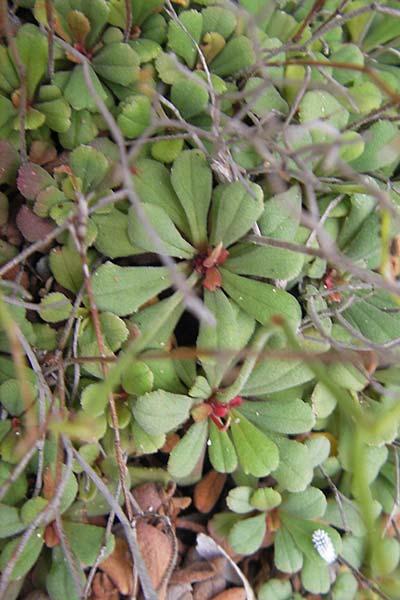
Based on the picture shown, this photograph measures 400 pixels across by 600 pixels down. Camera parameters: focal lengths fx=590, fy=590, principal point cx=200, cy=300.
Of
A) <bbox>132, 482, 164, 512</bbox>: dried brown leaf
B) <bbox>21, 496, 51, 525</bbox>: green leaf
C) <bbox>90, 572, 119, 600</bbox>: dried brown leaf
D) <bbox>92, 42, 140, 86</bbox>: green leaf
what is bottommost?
<bbox>90, 572, 119, 600</bbox>: dried brown leaf

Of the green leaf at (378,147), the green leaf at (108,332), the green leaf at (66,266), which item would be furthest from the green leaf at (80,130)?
the green leaf at (378,147)

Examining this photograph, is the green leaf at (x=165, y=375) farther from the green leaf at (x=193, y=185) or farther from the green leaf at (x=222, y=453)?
the green leaf at (x=193, y=185)

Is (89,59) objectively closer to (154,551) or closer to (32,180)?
(32,180)

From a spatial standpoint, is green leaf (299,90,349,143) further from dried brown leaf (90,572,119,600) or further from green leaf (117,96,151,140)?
dried brown leaf (90,572,119,600)

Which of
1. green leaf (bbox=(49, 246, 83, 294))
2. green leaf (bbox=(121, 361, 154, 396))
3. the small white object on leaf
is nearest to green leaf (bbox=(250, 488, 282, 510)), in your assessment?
the small white object on leaf

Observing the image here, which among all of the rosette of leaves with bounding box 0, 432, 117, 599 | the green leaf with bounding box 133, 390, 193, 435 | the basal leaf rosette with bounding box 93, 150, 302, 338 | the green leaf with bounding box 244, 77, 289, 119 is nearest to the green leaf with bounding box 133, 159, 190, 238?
the basal leaf rosette with bounding box 93, 150, 302, 338

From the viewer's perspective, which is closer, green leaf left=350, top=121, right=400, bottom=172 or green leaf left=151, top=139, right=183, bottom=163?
green leaf left=151, top=139, right=183, bottom=163

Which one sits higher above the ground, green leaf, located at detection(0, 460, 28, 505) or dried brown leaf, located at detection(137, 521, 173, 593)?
green leaf, located at detection(0, 460, 28, 505)

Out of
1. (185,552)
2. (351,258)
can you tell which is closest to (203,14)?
(351,258)
